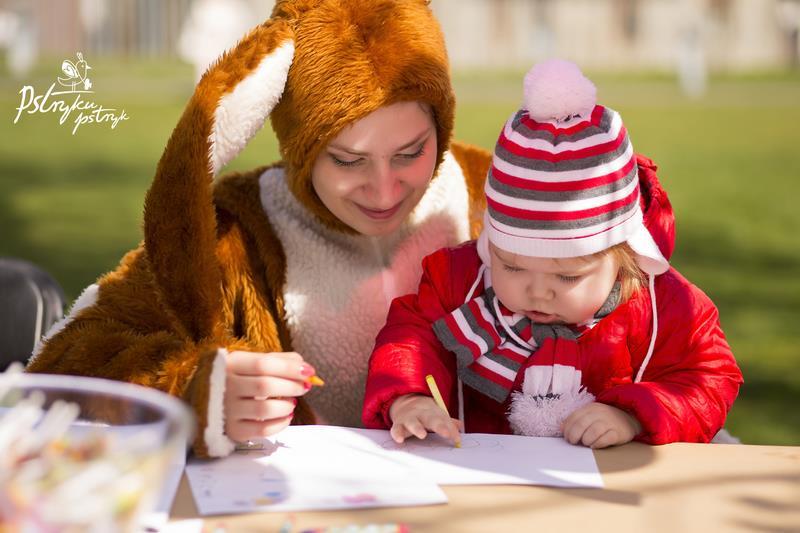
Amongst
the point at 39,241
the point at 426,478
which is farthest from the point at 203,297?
the point at 39,241

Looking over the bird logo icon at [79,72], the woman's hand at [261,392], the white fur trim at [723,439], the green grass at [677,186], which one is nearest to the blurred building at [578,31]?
the green grass at [677,186]

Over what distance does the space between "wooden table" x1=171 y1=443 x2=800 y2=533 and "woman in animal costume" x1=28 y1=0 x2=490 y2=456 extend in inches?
9.6

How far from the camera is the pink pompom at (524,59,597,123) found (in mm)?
1604

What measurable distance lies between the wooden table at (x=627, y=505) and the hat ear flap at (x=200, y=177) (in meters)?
0.38

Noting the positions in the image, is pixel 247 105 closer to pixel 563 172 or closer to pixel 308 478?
pixel 563 172

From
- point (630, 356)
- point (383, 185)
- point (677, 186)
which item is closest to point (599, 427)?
point (630, 356)

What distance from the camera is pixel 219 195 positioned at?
6.34 feet

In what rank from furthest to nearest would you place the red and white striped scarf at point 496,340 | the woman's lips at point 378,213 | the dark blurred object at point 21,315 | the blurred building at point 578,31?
the blurred building at point 578,31
the dark blurred object at point 21,315
the woman's lips at point 378,213
the red and white striped scarf at point 496,340

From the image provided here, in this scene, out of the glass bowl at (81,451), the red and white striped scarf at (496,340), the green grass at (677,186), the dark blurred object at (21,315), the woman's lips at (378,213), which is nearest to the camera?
the glass bowl at (81,451)

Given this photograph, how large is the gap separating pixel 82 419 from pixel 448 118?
1.07m

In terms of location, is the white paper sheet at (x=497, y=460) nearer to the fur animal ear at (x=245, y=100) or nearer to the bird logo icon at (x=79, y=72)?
the fur animal ear at (x=245, y=100)

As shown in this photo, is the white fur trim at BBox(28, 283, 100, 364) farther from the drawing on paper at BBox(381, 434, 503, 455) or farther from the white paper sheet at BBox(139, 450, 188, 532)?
the drawing on paper at BBox(381, 434, 503, 455)

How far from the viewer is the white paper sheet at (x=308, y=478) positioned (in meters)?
1.28

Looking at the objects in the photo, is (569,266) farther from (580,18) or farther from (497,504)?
(580,18)
